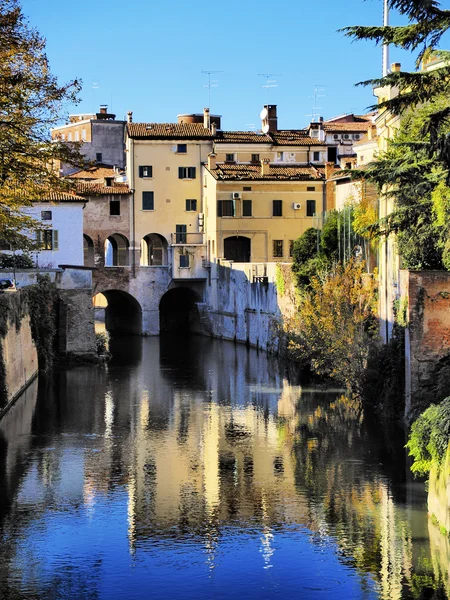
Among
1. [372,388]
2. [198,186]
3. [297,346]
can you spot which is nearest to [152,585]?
[372,388]

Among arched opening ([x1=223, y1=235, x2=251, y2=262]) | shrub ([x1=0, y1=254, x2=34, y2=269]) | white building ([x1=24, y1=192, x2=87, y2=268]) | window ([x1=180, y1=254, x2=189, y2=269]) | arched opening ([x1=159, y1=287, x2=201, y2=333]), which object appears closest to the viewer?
shrub ([x1=0, y1=254, x2=34, y2=269])

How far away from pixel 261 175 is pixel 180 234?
5518 mm

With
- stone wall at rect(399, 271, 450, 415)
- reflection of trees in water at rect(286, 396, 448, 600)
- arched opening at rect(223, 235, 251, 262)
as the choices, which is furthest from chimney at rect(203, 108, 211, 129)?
stone wall at rect(399, 271, 450, 415)

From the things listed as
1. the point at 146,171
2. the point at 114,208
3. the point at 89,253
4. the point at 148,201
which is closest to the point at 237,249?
the point at 148,201

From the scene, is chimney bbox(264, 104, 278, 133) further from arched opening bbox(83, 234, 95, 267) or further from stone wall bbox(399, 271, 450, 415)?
stone wall bbox(399, 271, 450, 415)

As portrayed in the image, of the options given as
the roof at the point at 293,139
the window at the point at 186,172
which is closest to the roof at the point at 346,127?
the roof at the point at 293,139

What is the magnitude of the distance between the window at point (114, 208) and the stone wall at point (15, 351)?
66.7 feet

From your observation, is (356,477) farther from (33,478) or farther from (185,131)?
(185,131)

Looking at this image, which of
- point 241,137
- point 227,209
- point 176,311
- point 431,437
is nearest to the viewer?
point 431,437

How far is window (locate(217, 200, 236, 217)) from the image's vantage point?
52.6 meters

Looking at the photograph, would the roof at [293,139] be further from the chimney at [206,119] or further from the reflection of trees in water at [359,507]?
the reflection of trees in water at [359,507]

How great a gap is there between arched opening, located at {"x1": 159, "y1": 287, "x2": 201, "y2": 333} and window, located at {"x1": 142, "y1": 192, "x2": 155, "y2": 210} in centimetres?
501

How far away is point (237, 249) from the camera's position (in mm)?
54125

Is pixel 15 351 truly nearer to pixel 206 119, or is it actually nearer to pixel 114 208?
pixel 114 208
